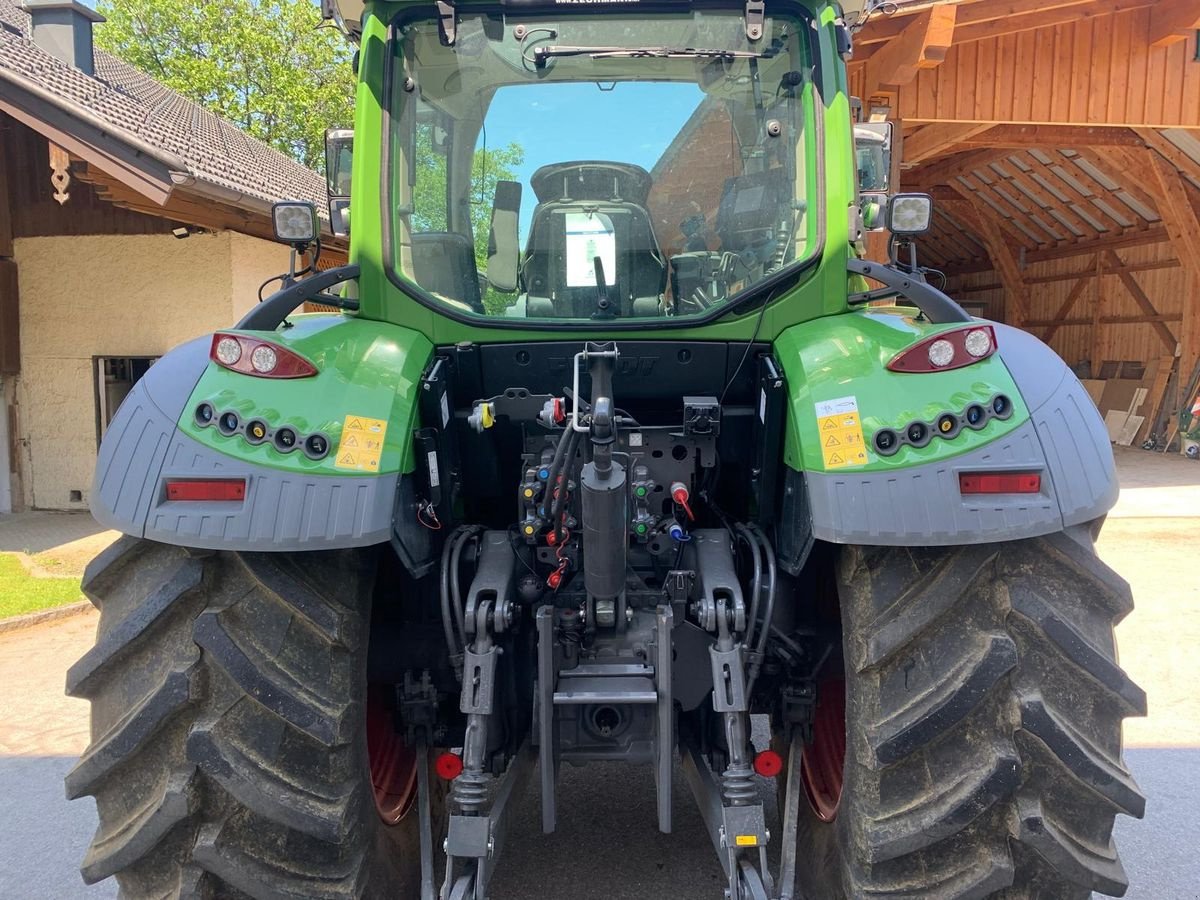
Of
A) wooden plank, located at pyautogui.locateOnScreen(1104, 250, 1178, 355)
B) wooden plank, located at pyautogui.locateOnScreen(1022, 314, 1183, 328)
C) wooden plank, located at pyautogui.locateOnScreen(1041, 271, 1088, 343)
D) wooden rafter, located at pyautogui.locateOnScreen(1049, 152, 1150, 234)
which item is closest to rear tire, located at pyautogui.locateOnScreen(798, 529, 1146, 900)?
wooden rafter, located at pyautogui.locateOnScreen(1049, 152, 1150, 234)

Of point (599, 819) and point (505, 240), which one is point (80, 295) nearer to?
point (505, 240)

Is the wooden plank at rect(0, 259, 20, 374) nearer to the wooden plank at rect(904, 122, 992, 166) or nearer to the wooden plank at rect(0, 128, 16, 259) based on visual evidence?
the wooden plank at rect(0, 128, 16, 259)

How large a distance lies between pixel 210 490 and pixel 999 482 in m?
1.74

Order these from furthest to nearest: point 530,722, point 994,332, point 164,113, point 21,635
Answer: point 164,113 < point 21,635 < point 530,722 < point 994,332

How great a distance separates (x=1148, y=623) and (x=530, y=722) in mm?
5169

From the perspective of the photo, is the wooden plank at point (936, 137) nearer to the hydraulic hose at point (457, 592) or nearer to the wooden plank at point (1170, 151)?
the wooden plank at point (1170, 151)

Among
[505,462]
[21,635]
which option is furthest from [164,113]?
[505,462]

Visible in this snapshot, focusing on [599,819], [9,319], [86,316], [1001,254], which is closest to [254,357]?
[599,819]

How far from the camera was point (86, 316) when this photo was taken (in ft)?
33.0

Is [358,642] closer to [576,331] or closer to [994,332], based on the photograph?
[576,331]

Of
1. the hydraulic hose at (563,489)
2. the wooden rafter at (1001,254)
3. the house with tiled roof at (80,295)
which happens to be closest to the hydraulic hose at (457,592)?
the hydraulic hose at (563,489)

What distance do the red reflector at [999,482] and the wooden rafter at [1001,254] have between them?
64.3ft

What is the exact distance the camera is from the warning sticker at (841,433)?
206cm

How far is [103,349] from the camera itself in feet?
32.9
